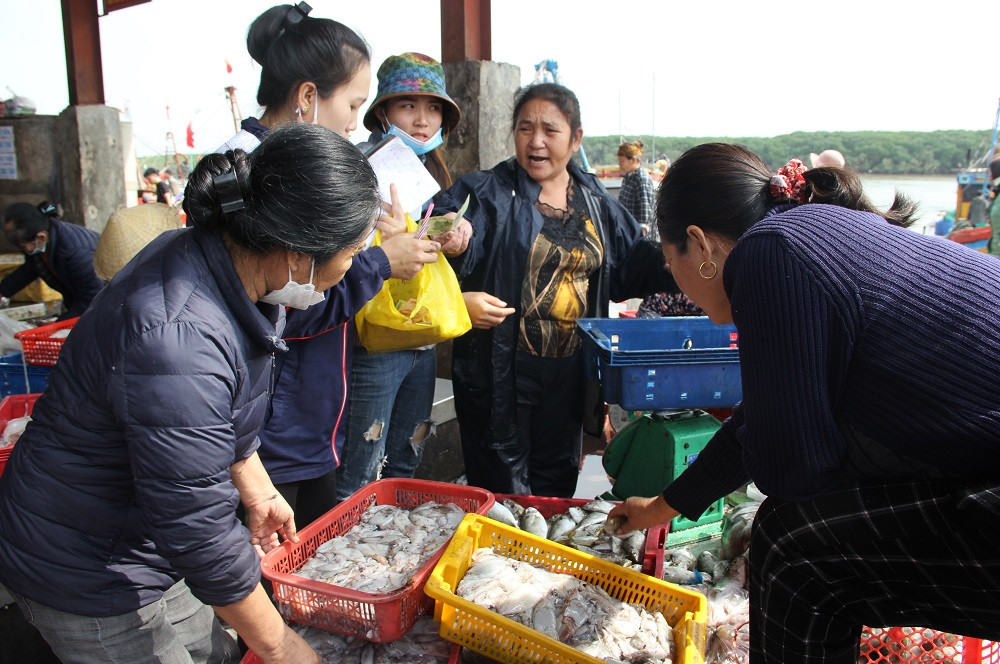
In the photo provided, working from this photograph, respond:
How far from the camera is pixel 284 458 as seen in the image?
219 cm

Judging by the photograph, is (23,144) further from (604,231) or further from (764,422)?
(764,422)

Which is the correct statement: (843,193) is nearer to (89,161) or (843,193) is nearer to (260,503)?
(260,503)

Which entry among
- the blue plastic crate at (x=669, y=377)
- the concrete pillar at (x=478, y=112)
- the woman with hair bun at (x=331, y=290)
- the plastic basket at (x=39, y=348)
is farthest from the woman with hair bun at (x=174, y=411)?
the concrete pillar at (x=478, y=112)

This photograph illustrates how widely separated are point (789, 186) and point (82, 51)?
9.22 meters

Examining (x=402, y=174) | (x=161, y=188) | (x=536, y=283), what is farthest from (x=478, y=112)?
(x=161, y=188)

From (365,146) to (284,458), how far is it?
4.13ft

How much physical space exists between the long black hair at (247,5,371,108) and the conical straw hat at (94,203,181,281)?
1.02 metres

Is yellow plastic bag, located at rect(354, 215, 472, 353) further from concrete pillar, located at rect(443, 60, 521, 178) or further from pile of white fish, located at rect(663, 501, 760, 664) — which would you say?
concrete pillar, located at rect(443, 60, 521, 178)

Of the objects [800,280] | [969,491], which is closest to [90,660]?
[800,280]

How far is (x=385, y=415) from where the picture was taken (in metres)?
2.66

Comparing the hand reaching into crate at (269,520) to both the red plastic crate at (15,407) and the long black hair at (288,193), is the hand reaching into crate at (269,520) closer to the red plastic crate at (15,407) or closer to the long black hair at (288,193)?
the long black hair at (288,193)

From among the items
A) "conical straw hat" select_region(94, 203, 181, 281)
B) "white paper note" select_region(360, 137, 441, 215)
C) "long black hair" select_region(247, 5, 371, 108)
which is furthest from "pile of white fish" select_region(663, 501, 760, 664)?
"conical straw hat" select_region(94, 203, 181, 281)

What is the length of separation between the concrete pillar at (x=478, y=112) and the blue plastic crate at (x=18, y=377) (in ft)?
8.59

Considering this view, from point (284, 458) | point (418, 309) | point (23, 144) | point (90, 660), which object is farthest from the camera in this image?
point (23, 144)
